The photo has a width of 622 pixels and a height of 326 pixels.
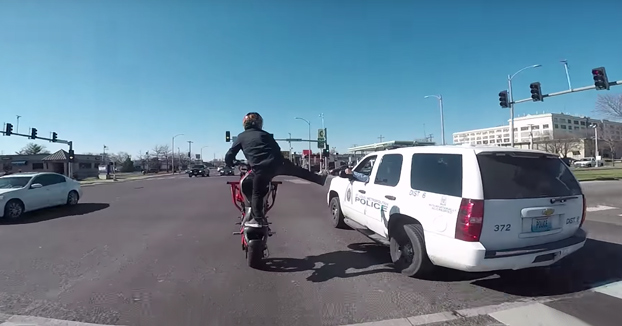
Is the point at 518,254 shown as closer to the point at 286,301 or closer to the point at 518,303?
the point at 518,303

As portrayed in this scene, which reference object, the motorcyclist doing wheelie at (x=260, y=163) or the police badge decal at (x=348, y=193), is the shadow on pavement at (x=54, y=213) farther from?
the police badge decal at (x=348, y=193)

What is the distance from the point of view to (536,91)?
21.6m

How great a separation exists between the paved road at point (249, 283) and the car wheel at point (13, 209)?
10.7 feet

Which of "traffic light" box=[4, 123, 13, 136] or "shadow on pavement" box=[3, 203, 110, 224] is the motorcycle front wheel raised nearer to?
"shadow on pavement" box=[3, 203, 110, 224]

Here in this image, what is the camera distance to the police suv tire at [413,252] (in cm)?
443

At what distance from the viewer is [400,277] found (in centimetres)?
469

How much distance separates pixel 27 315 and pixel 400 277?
4.20 meters

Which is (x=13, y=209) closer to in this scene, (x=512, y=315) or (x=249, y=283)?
(x=249, y=283)

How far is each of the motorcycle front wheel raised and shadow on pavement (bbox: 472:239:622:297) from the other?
2837 mm

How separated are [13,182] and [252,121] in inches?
404

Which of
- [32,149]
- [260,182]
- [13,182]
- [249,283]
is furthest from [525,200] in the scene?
[32,149]

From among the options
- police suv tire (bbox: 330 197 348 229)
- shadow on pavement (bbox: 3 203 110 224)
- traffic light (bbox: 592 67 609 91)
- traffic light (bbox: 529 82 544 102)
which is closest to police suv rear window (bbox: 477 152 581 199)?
police suv tire (bbox: 330 197 348 229)


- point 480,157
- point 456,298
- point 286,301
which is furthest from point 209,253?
point 480,157

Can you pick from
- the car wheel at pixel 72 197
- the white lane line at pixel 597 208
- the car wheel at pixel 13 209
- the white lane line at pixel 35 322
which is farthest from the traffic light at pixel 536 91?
the car wheel at pixel 13 209
